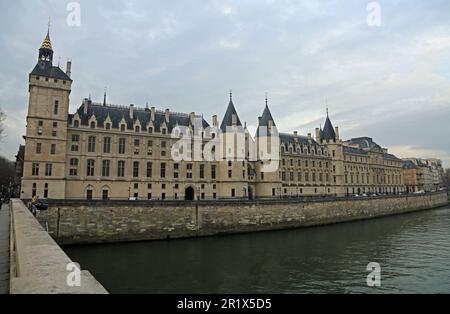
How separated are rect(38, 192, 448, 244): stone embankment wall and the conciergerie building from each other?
9.74 meters

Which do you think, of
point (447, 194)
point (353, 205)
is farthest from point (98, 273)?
point (447, 194)

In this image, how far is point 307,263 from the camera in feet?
66.6

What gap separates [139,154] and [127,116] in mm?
6101

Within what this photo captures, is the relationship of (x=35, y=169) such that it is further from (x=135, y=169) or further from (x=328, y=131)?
(x=328, y=131)

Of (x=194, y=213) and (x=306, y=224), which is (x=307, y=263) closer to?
(x=194, y=213)

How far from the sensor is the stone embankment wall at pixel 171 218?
27.7 metres

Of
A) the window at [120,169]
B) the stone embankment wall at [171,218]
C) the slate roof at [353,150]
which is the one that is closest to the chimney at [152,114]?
the window at [120,169]

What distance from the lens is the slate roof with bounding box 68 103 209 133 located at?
42.7 metres

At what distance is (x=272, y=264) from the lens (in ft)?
66.5

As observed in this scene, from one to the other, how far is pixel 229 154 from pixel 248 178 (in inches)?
296

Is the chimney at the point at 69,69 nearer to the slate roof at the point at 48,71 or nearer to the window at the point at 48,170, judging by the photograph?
the slate roof at the point at 48,71

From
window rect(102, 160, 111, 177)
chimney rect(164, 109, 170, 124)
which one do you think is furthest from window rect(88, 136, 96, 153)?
chimney rect(164, 109, 170, 124)

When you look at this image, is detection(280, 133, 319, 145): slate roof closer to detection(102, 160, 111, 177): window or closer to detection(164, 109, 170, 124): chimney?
detection(164, 109, 170, 124): chimney
